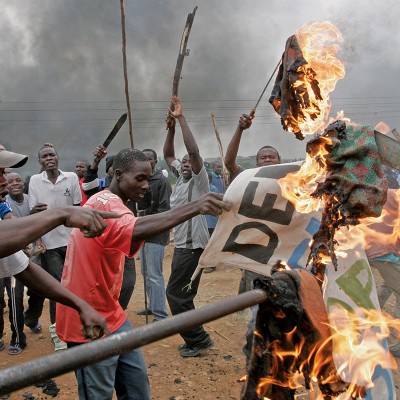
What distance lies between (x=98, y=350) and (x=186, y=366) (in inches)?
154

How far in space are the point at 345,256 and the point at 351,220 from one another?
2.27 ft

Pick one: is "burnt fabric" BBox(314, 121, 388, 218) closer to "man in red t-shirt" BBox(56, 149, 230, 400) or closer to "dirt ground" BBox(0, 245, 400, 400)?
"man in red t-shirt" BBox(56, 149, 230, 400)

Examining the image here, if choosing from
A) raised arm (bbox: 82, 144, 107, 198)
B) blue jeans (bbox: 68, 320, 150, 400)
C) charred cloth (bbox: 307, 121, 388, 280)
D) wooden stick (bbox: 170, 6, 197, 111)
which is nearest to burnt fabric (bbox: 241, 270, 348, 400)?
charred cloth (bbox: 307, 121, 388, 280)

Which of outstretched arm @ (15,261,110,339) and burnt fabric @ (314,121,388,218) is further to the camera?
outstretched arm @ (15,261,110,339)

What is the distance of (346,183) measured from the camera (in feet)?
6.12

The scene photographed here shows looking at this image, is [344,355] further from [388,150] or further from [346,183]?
[388,150]

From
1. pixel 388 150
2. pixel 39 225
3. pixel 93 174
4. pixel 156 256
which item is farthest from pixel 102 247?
pixel 93 174

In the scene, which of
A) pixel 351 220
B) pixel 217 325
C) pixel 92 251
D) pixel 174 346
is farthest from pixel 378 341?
pixel 217 325

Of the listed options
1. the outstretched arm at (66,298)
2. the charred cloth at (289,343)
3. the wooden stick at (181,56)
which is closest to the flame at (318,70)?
the charred cloth at (289,343)

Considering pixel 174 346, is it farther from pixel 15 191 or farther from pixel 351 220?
pixel 351 220

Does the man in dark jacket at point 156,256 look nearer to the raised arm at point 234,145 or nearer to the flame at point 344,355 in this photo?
the raised arm at point 234,145

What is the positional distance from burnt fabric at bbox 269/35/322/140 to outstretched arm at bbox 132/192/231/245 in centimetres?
69

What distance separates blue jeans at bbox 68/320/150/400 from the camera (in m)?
2.53

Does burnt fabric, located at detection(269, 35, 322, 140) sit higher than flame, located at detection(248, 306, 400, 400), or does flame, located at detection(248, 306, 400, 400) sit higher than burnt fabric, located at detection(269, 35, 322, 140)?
burnt fabric, located at detection(269, 35, 322, 140)
